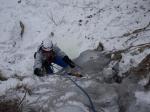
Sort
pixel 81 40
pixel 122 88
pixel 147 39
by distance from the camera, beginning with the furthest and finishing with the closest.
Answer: pixel 81 40
pixel 147 39
pixel 122 88

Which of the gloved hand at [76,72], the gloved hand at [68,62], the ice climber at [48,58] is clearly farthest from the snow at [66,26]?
the gloved hand at [76,72]

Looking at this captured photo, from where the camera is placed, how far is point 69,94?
17.2 ft

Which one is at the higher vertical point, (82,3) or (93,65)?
(82,3)

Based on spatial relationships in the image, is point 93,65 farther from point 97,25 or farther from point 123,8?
point 123,8

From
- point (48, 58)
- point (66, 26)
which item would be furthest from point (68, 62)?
point (66, 26)

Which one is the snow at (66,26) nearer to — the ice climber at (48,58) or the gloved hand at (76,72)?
the ice climber at (48,58)

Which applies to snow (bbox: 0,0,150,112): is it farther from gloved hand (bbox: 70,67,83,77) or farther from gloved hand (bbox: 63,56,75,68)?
gloved hand (bbox: 70,67,83,77)

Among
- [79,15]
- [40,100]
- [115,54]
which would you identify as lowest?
[40,100]

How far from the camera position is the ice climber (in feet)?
22.5

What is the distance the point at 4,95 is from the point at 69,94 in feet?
4.30

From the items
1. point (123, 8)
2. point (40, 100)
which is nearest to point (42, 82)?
point (40, 100)

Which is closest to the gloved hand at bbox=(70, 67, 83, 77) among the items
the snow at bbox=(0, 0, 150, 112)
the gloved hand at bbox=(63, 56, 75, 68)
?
the gloved hand at bbox=(63, 56, 75, 68)

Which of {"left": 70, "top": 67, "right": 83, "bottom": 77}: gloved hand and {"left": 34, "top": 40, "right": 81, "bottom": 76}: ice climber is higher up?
{"left": 34, "top": 40, "right": 81, "bottom": 76}: ice climber

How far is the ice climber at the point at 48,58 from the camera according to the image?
6844 millimetres
